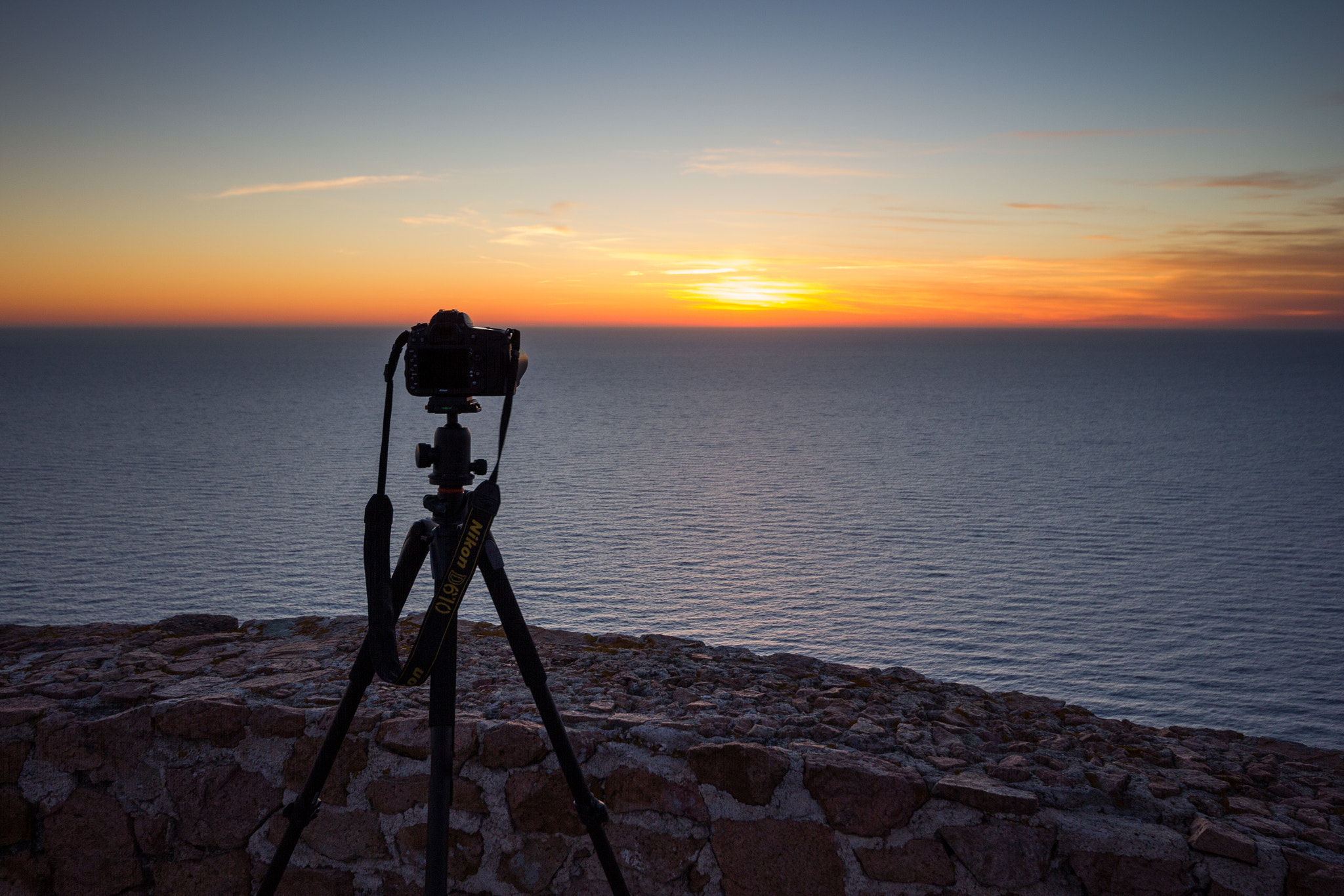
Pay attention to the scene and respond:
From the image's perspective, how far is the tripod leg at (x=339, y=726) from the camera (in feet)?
8.39

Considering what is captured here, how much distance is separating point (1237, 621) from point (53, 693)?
111 feet

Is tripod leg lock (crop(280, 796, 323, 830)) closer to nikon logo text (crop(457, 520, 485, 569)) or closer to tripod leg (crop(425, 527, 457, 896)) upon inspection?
tripod leg (crop(425, 527, 457, 896))

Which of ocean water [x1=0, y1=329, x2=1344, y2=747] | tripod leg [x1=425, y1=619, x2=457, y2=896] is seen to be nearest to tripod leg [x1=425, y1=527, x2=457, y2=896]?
tripod leg [x1=425, y1=619, x2=457, y2=896]

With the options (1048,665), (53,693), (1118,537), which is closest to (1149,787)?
(53,693)

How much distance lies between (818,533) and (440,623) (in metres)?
38.2

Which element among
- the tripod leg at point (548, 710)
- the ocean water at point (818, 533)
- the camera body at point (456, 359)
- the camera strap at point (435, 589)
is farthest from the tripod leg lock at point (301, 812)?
the ocean water at point (818, 533)

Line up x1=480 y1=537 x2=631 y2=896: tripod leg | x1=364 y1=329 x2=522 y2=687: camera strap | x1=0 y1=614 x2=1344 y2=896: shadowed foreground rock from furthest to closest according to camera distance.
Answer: x1=0 y1=614 x2=1344 y2=896: shadowed foreground rock → x1=480 y1=537 x2=631 y2=896: tripod leg → x1=364 y1=329 x2=522 y2=687: camera strap

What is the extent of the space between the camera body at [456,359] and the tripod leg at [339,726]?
0.40 meters

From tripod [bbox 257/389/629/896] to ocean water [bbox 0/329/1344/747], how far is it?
69.7 ft

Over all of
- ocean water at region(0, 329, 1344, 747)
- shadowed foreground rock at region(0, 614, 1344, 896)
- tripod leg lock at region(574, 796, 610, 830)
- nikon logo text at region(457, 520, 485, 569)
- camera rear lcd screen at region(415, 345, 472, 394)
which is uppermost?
camera rear lcd screen at region(415, 345, 472, 394)

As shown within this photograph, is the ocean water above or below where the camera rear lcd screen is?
below

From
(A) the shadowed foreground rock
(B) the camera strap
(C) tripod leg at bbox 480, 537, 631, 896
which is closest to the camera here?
(B) the camera strap

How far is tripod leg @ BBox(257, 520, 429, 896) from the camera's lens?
256cm

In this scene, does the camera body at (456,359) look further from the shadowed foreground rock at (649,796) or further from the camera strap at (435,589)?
the shadowed foreground rock at (649,796)
